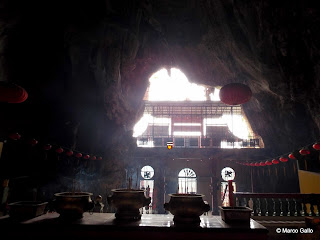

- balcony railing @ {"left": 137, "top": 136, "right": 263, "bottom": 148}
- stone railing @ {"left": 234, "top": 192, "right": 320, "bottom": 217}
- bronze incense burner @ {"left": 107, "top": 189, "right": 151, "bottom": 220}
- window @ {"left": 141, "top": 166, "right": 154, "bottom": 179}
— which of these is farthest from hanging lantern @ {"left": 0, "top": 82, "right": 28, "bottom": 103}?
window @ {"left": 141, "top": 166, "right": 154, "bottom": 179}

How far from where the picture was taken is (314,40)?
4539mm

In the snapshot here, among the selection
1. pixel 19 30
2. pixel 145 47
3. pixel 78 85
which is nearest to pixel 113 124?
pixel 78 85

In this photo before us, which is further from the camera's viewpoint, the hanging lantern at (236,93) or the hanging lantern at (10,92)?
the hanging lantern at (236,93)

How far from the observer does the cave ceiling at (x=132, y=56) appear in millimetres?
5527

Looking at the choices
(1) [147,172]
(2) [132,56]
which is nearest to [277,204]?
(2) [132,56]

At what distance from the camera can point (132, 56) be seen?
10.5 metres

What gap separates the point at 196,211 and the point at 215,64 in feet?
33.0

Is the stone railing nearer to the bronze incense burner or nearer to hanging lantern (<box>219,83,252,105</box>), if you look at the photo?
hanging lantern (<box>219,83,252,105</box>)

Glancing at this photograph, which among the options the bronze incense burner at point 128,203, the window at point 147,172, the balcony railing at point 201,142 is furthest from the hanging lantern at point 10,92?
the window at point 147,172

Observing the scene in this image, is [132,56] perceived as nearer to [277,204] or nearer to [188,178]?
[277,204]

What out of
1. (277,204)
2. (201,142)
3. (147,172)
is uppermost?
(201,142)

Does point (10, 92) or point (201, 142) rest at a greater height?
point (201, 142)

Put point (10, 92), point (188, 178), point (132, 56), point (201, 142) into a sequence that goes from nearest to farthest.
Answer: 1. point (10, 92)
2. point (132, 56)
3. point (201, 142)
4. point (188, 178)

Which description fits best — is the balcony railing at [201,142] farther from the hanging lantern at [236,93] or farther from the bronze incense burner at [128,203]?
the bronze incense burner at [128,203]
